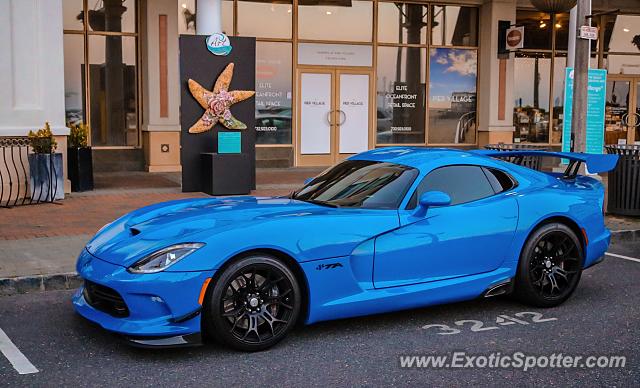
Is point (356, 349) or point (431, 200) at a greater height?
point (431, 200)

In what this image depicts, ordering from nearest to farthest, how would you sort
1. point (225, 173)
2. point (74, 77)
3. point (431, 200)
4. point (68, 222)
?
point (431, 200) → point (68, 222) → point (225, 173) → point (74, 77)

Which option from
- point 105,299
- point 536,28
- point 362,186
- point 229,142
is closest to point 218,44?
Answer: point 229,142

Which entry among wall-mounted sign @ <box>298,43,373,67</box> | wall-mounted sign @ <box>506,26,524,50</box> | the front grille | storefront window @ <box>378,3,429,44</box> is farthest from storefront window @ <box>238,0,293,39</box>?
the front grille

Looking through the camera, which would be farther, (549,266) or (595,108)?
(595,108)

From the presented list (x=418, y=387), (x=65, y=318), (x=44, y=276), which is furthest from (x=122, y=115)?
(x=418, y=387)

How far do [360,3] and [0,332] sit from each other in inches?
581

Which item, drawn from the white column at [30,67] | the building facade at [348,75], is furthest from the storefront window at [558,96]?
the white column at [30,67]

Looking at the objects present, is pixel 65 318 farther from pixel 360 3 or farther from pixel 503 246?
pixel 360 3

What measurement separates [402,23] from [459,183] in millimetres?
13770

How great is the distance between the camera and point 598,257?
261 inches

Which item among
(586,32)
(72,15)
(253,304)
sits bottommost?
(253,304)

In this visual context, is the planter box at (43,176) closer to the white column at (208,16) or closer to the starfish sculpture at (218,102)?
the starfish sculpture at (218,102)

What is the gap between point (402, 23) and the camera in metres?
19.1

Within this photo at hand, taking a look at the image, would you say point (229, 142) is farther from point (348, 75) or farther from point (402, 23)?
point (402, 23)
